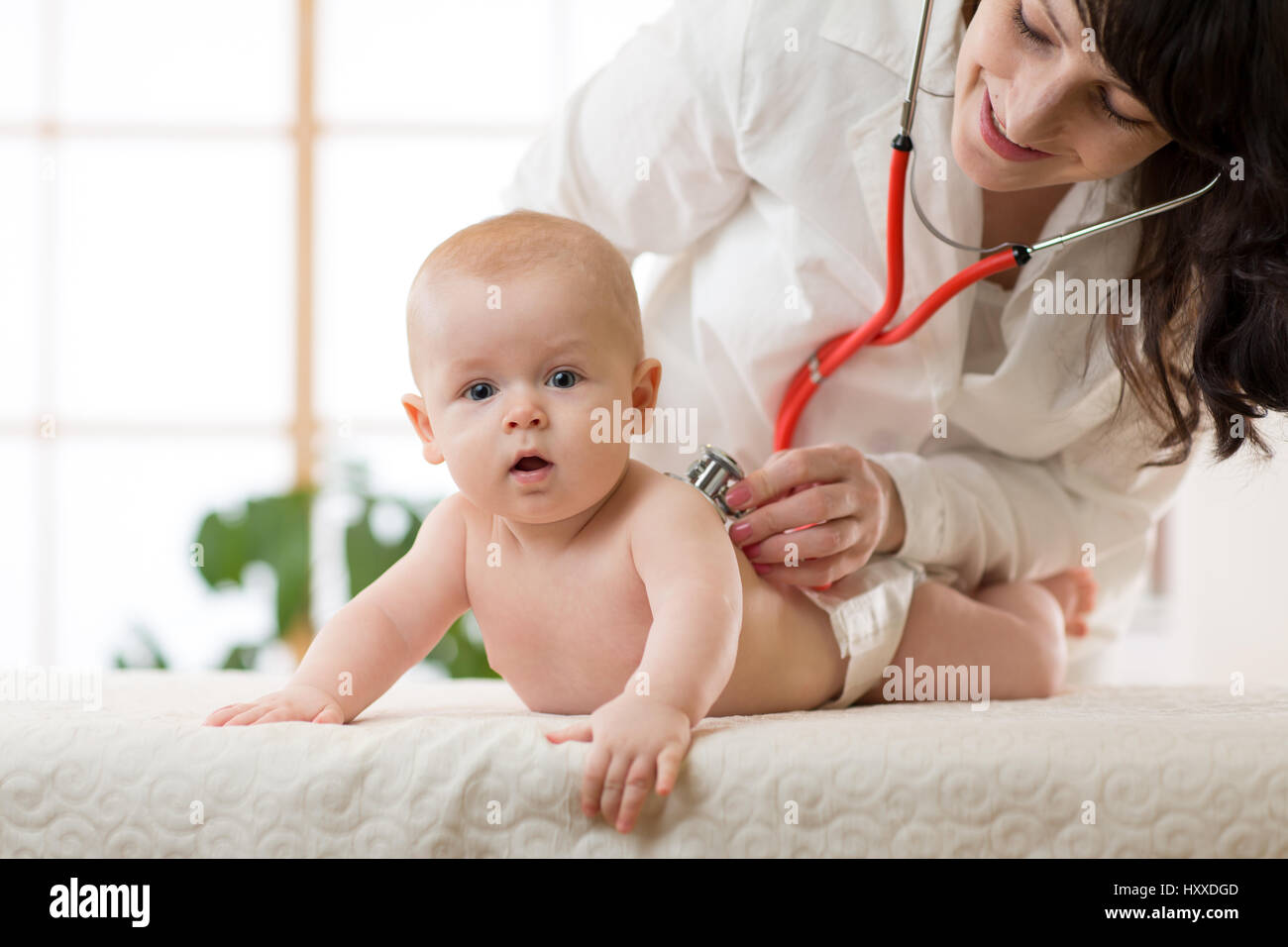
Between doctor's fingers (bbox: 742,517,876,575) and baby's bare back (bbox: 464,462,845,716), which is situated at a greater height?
doctor's fingers (bbox: 742,517,876,575)

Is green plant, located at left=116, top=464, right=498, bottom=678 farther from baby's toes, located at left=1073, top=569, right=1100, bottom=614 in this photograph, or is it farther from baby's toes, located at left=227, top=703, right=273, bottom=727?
baby's toes, located at left=227, top=703, right=273, bottom=727

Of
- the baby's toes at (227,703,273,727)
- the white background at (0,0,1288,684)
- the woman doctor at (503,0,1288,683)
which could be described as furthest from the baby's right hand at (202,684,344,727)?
the white background at (0,0,1288,684)

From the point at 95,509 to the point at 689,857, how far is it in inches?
102

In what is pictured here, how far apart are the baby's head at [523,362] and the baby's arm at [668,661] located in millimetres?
61

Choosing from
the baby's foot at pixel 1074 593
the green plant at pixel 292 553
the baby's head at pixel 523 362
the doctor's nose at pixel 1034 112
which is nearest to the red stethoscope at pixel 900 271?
the doctor's nose at pixel 1034 112

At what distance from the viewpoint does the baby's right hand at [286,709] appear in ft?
2.47

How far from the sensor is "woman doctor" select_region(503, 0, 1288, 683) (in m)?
0.87

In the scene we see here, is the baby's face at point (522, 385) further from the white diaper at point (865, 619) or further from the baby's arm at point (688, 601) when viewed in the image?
the white diaper at point (865, 619)

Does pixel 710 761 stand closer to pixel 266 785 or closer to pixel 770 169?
pixel 266 785

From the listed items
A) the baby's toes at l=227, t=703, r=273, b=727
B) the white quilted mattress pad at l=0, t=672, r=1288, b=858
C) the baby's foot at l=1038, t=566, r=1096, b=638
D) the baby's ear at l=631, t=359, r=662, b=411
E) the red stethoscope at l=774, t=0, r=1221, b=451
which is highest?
the red stethoscope at l=774, t=0, r=1221, b=451

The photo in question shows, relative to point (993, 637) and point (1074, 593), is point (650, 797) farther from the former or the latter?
point (1074, 593)

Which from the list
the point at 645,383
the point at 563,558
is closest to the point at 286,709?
the point at 563,558

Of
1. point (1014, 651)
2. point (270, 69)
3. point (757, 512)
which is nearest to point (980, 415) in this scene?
point (1014, 651)

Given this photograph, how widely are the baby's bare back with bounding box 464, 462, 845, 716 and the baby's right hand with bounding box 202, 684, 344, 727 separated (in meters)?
0.14
